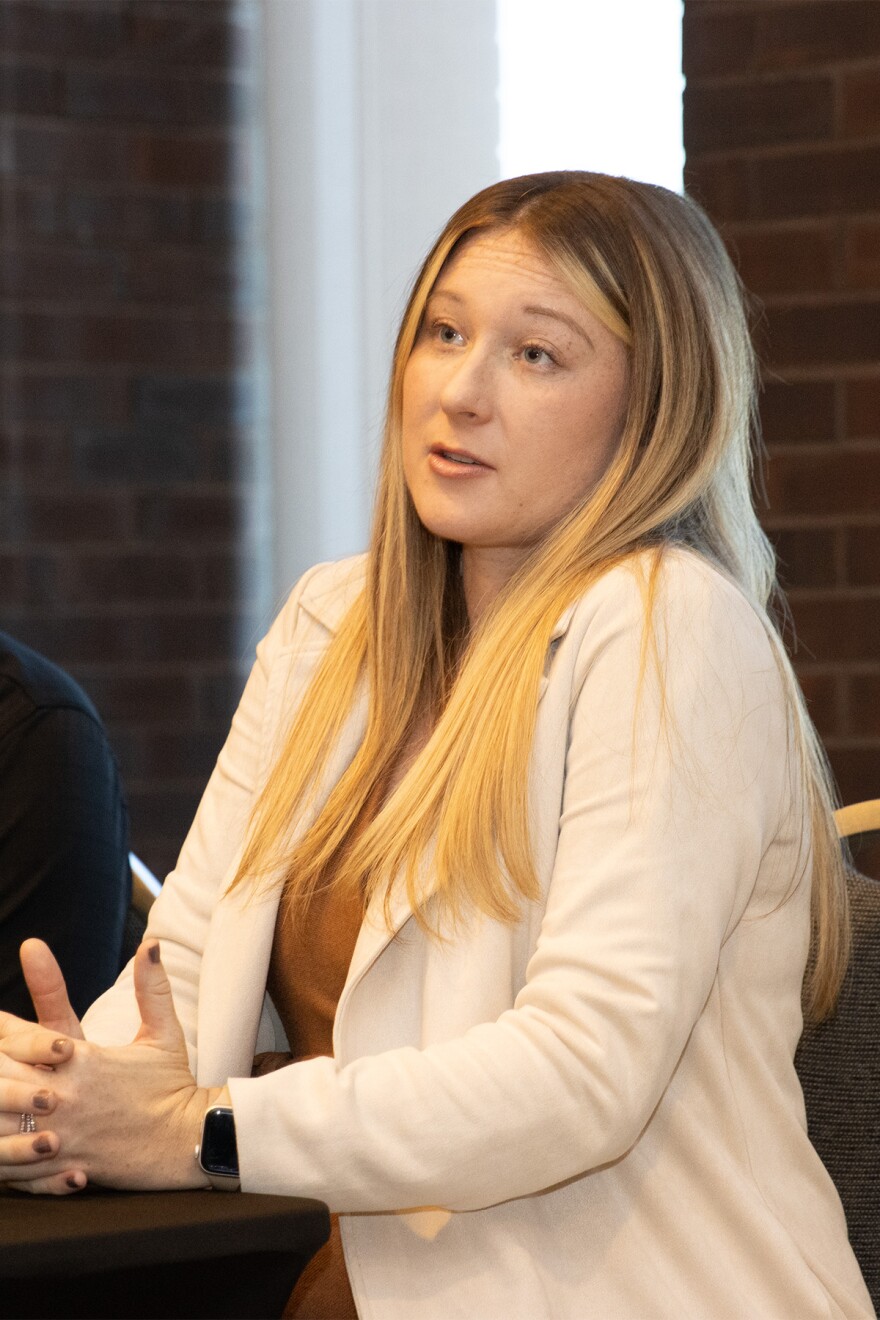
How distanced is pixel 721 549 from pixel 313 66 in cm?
201

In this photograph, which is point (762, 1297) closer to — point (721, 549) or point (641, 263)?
point (721, 549)

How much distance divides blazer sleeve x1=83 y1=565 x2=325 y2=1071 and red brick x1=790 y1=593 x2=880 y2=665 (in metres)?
0.84

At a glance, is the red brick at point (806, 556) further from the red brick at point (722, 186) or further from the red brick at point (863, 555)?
the red brick at point (722, 186)

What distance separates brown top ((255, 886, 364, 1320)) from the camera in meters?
1.37

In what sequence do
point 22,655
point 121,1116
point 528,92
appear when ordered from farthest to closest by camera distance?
point 528,92 → point 22,655 → point 121,1116

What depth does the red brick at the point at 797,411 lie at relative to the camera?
2.19 m

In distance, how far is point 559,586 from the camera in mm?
1387

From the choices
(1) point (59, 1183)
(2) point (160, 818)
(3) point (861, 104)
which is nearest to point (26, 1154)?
(1) point (59, 1183)

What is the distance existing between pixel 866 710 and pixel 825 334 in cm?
50

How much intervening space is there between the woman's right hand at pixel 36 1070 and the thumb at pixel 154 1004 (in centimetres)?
6

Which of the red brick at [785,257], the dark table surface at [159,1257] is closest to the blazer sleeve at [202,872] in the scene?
the dark table surface at [159,1257]

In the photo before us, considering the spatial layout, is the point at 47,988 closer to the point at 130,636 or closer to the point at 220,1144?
the point at 220,1144

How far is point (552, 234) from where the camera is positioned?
142cm

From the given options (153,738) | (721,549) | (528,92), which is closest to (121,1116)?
(721,549)
